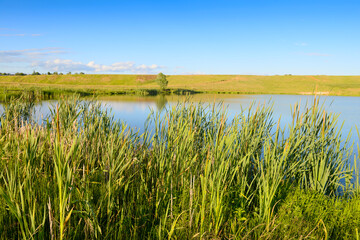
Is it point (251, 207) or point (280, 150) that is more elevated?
point (280, 150)

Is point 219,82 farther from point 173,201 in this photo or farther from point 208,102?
point 173,201

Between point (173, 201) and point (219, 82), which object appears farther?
point (219, 82)

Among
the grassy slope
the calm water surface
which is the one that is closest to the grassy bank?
the calm water surface

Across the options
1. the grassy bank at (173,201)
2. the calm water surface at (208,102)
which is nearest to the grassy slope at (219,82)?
the calm water surface at (208,102)

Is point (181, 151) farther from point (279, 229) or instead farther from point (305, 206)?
point (305, 206)

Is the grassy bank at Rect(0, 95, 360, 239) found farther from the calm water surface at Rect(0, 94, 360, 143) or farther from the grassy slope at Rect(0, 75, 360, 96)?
the grassy slope at Rect(0, 75, 360, 96)

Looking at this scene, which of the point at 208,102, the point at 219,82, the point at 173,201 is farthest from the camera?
the point at 219,82

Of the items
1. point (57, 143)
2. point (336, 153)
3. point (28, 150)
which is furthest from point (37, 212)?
point (336, 153)

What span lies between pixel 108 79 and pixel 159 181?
104 metres

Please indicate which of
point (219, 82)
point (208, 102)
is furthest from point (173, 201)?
point (219, 82)

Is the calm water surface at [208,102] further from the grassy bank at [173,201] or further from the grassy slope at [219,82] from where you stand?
the grassy slope at [219,82]

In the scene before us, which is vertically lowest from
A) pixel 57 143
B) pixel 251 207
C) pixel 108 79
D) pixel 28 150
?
pixel 251 207

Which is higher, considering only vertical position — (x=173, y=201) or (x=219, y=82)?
(x=219, y=82)

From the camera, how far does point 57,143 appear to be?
190 centimetres
